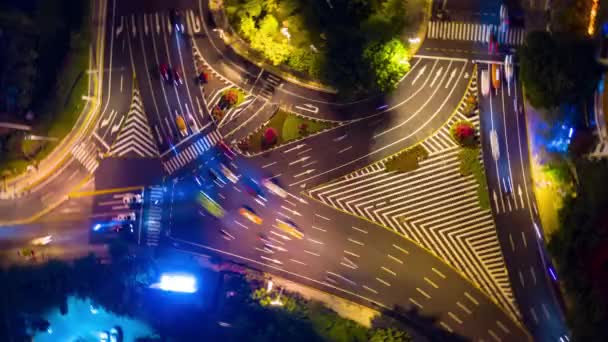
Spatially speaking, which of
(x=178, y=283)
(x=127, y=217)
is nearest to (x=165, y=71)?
(x=127, y=217)

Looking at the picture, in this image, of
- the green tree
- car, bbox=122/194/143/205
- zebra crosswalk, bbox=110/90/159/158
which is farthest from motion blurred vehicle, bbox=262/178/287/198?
the green tree

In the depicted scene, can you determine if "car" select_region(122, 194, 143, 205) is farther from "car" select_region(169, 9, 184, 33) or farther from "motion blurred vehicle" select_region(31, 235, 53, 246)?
"car" select_region(169, 9, 184, 33)

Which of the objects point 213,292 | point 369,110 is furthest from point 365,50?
point 213,292

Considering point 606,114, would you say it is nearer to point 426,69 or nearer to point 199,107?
point 426,69

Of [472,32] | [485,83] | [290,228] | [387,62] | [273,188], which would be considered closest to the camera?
[387,62]

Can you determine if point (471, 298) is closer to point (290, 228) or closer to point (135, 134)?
point (290, 228)

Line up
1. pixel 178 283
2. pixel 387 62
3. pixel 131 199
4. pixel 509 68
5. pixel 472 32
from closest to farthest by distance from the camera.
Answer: pixel 387 62 → pixel 509 68 → pixel 472 32 → pixel 178 283 → pixel 131 199

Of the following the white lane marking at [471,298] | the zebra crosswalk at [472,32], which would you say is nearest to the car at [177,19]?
the zebra crosswalk at [472,32]
